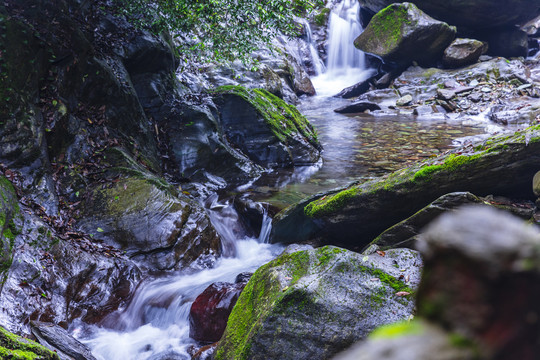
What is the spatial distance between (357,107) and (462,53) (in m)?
8.40

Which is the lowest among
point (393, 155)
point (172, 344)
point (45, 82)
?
point (172, 344)


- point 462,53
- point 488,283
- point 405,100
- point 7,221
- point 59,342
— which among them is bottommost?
point 59,342

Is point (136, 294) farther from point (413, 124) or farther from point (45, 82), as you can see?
point (413, 124)

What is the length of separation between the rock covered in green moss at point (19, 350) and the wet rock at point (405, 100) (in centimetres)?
2063

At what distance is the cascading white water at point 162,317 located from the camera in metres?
4.24

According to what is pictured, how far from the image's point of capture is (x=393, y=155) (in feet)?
33.6

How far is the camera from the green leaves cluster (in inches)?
270

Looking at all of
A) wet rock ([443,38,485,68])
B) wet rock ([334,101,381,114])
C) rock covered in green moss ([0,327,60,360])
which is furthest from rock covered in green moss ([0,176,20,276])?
wet rock ([443,38,485,68])

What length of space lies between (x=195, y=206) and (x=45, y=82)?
3.22m

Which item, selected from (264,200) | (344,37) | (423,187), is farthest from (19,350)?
(344,37)

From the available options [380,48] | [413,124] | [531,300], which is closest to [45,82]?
[531,300]

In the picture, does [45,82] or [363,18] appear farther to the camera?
[363,18]

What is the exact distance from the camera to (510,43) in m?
24.0

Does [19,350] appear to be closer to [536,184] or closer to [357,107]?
[536,184]
